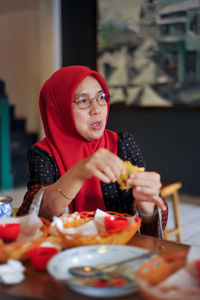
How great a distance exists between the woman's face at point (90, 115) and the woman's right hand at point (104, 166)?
1.29ft

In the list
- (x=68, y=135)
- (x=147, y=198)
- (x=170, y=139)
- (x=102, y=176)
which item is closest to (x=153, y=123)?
(x=170, y=139)

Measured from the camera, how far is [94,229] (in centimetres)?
112

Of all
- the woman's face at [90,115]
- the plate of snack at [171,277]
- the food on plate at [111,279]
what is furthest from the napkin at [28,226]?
the woman's face at [90,115]

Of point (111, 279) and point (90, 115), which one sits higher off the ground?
point (90, 115)

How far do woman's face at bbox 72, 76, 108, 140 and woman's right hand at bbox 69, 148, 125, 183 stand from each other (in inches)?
15.5

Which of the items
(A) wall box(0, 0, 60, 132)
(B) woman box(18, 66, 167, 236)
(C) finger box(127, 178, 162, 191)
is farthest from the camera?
(A) wall box(0, 0, 60, 132)

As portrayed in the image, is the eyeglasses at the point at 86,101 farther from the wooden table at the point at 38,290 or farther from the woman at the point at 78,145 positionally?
the wooden table at the point at 38,290

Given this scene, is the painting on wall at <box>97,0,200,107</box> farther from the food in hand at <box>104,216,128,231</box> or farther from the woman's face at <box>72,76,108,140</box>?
the food in hand at <box>104,216,128,231</box>

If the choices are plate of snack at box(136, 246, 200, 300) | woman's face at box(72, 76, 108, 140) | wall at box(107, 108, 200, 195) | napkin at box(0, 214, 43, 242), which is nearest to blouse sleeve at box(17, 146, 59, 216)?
woman's face at box(72, 76, 108, 140)

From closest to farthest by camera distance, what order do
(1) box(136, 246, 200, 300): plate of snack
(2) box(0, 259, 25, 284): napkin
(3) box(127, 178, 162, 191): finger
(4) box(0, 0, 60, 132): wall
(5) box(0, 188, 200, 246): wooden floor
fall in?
1. (1) box(136, 246, 200, 300): plate of snack
2. (2) box(0, 259, 25, 284): napkin
3. (3) box(127, 178, 162, 191): finger
4. (5) box(0, 188, 200, 246): wooden floor
5. (4) box(0, 0, 60, 132): wall

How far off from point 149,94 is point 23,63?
1.97m

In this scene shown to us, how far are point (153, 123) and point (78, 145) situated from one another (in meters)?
3.18

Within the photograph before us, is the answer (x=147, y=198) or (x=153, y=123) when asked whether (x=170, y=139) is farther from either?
(x=147, y=198)

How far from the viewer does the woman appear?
4.49 feet
